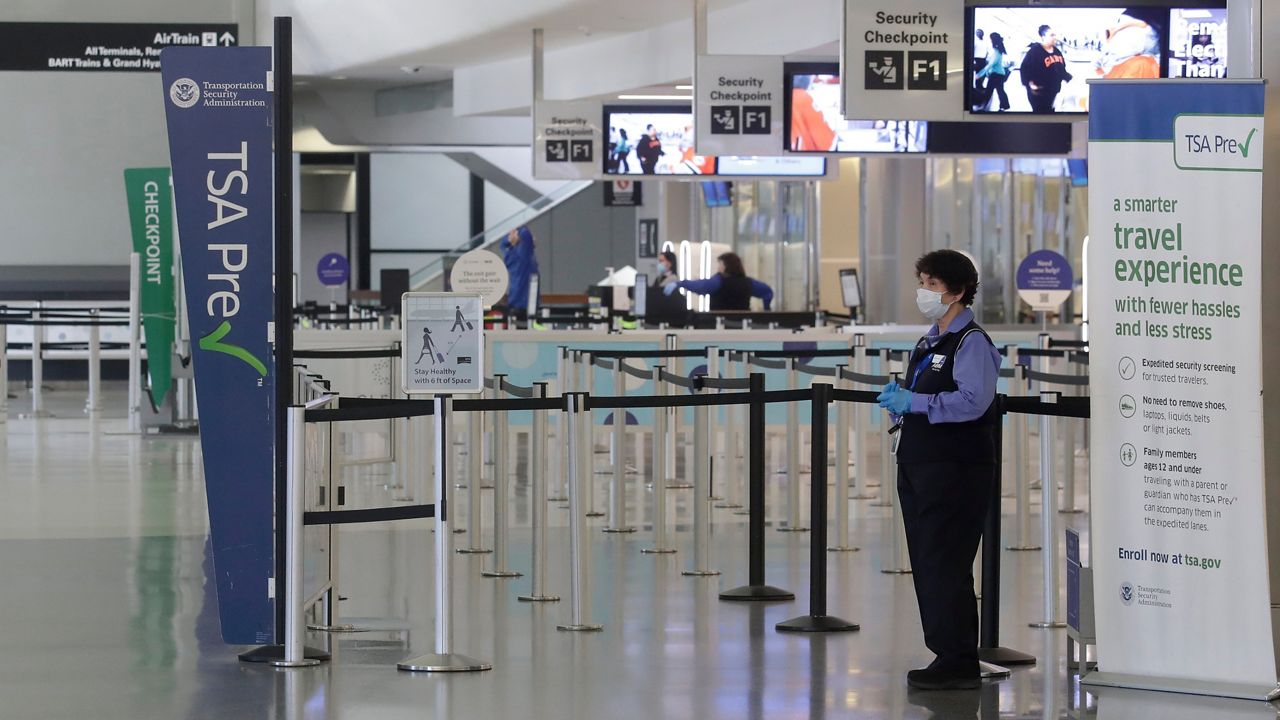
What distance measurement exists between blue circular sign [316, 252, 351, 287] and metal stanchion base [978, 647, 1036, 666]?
22.6 metres

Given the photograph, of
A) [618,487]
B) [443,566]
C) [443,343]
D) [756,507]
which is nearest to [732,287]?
[618,487]

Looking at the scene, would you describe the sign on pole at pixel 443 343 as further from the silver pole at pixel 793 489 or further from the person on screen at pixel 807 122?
the person on screen at pixel 807 122

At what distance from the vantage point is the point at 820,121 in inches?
545

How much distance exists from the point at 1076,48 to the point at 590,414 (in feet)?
16.6

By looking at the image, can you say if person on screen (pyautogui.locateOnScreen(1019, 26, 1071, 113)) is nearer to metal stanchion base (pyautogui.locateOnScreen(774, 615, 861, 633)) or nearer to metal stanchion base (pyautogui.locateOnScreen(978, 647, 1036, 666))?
metal stanchion base (pyautogui.locateOnScreen(774, 615, 861, 633))

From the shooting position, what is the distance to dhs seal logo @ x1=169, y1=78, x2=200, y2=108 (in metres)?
5.80

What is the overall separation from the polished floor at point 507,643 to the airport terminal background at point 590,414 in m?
0.03

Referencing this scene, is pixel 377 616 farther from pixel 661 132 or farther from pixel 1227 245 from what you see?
pixel 661 132

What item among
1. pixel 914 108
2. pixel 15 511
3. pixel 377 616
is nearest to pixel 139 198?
pixel 15 511

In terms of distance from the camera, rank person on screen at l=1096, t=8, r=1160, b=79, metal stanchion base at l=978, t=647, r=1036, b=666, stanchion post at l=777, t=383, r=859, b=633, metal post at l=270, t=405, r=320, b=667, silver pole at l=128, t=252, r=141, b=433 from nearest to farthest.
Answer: metal post at l=270, t=405, r=320, b=667 < metal stanchion base at l=978, t=647, r=1036, b=666 < stanchion post at l=777, t=383, r=859, b=633 < person on screen at l=1096, t=8, r=1160, b=79 < silver pole at l=128, t=252, r=141, b=433

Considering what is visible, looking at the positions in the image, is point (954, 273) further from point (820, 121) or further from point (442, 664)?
point (820, 121)

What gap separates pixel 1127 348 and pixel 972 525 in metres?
0.77

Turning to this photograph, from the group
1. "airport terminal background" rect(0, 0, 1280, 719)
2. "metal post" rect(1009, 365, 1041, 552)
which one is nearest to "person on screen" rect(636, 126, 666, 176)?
"airport terminal background" rect(0, 0, 1280, 719)

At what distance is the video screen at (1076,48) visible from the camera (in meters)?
10.6
